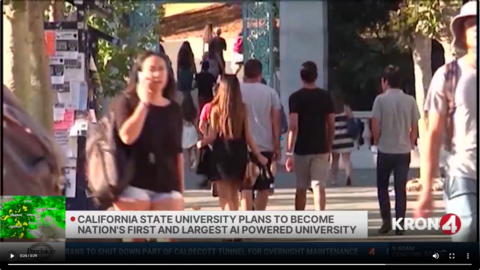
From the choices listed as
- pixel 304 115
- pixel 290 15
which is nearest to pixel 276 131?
pixel 304 115

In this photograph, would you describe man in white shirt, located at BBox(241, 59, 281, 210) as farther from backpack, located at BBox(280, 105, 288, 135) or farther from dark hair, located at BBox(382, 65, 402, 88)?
dark hair, located at BBox(382, 65, 402, 88)

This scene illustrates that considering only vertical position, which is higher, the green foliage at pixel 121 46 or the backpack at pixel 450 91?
the green foliage at pixel 121 46

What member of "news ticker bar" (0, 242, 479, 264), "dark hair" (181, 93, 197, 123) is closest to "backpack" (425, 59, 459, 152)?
"news ticker bar" (0, 242, 479, 264)

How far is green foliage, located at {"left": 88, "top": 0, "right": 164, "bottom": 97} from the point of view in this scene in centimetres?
492

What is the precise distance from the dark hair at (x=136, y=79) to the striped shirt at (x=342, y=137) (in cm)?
100

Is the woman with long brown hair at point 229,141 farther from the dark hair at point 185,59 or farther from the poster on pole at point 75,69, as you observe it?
the poster on pole at point 75,69

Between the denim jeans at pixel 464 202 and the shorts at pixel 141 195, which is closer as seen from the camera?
the denim jeans at pixel 464 202

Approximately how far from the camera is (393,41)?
4883 mm

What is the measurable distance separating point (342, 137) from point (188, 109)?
0.94 meters

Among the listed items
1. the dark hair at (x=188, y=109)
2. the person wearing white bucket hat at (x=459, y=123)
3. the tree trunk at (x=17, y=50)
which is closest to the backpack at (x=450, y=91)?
the person wearing white bucket hat at (x=459, y=123)

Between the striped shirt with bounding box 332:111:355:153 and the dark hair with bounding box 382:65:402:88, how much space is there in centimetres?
32

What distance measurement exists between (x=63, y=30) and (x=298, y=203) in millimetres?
1757

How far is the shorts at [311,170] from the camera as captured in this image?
4918mm

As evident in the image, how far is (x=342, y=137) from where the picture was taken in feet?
16.4
